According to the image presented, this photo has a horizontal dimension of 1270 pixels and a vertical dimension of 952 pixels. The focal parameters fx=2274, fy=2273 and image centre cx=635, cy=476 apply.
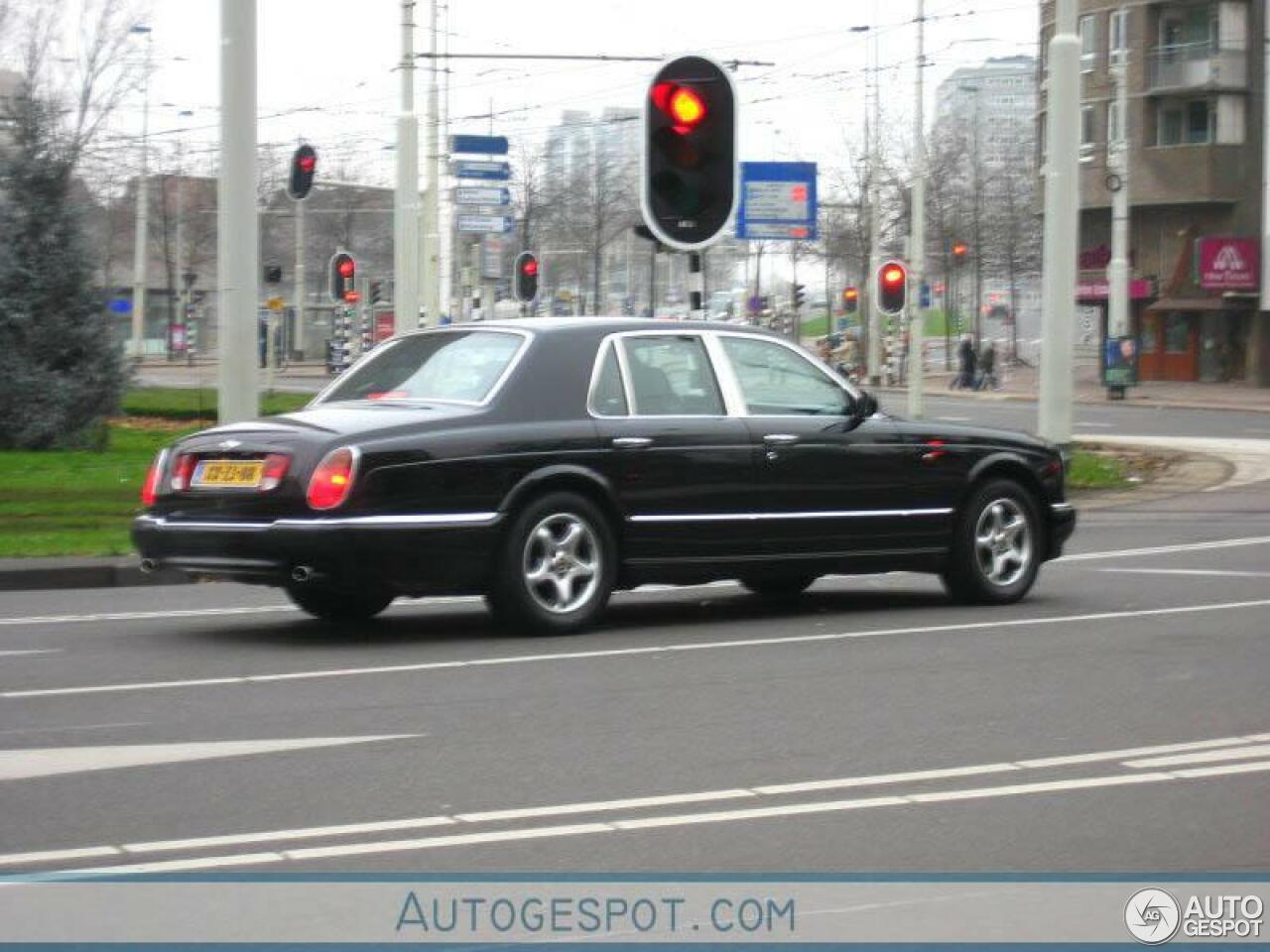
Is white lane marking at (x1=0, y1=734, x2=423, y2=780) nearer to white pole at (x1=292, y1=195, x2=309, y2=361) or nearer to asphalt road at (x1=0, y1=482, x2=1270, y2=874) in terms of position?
asphalt road at (x1=0, y1=482, x2=1270, y2=874)

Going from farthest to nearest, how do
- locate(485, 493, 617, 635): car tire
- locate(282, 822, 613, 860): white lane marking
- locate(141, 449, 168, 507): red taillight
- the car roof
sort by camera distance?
the car roof → locate(141, 449, 168, 507): red taillight → locate(485, 493, 617, 635): car tire → locate(282, 822, 613, 860): white lane marking

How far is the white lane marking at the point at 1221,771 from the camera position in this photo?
294 inches

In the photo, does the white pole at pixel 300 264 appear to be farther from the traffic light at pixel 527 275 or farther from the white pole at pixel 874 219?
the white pole at pixel 874 219

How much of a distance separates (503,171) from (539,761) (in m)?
36.7

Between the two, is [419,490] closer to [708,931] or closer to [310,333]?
[708,931]

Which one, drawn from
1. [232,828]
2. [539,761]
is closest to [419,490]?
[539,761]

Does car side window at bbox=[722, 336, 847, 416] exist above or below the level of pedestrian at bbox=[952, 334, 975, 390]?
above

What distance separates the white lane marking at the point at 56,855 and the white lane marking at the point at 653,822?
15 cm

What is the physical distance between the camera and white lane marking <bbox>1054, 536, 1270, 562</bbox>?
53.5ft

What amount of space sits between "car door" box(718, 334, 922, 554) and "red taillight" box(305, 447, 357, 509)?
2409 millimetres

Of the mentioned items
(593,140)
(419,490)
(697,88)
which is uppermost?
(593,140)

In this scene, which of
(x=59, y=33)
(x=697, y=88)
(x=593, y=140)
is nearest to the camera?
(x=697, y=88)

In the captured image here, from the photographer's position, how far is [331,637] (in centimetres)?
1120

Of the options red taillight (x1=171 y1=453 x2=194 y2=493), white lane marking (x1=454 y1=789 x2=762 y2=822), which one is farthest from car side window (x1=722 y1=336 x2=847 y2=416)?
white lane marking (x1=454 y1=789 x2=762 y2=822)
